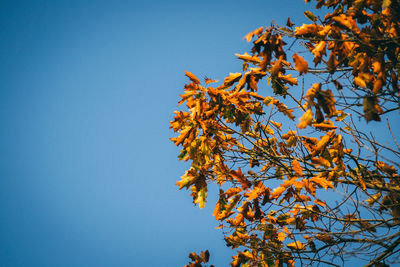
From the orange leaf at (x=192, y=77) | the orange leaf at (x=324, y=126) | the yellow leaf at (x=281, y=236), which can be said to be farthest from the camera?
the yellow leaf at (x=281, y=236)

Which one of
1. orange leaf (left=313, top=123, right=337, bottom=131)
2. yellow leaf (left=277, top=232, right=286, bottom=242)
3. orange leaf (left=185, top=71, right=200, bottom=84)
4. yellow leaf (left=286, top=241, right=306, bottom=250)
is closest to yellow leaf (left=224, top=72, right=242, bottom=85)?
orange leaf (left=185, top=71, right=200, bottom=84)

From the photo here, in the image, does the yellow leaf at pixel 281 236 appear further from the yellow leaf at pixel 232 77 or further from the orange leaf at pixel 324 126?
the yellow leaf at pixel 232 77

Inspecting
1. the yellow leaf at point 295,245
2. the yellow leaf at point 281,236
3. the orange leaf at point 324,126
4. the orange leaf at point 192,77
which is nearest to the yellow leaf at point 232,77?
the orange leaf at point 192,77

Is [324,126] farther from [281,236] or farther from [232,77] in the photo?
[281,236]

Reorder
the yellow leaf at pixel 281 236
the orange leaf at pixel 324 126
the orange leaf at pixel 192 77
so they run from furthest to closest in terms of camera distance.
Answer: the yellow leaf at pixel 281 236, the orange leaf at pixel 192 77, the orange leaf at pixel 324 126

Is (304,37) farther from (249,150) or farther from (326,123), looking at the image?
(249,150)

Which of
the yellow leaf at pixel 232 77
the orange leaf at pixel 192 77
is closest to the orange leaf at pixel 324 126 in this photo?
the yellow leaf at pixel 232 77

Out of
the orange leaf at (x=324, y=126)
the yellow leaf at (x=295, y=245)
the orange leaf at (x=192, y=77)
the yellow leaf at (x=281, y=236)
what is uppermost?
the orange leaf at (x=192, y=77)

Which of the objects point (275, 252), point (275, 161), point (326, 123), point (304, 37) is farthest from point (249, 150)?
point (304, 37)

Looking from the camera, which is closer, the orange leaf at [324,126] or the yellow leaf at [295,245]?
the orange leaf at [324,126]

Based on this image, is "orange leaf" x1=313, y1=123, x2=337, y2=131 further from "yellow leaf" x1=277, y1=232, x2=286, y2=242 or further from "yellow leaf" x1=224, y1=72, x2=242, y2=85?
"yellow leaf" x1=277, y1=232, x2=286, y2=242

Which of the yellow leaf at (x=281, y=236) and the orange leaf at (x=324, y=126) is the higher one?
the orange leaf at (x=324, y=126)

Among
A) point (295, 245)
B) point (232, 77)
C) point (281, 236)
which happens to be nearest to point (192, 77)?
point (232, 77)

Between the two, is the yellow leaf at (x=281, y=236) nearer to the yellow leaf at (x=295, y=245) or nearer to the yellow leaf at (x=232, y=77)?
the yellow leaf at (x=295, y=245)
